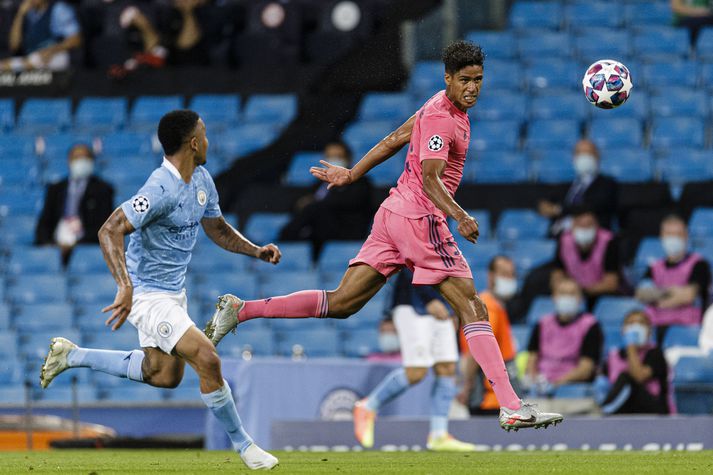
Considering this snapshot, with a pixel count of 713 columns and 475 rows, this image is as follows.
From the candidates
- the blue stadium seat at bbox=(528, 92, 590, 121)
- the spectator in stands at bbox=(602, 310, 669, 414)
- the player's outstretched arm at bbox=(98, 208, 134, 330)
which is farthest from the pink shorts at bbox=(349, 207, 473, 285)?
the blue stadium seat at bbox=(528, 92, 590, 121)

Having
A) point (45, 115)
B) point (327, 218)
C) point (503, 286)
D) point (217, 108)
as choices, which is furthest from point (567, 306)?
point (45, 115)

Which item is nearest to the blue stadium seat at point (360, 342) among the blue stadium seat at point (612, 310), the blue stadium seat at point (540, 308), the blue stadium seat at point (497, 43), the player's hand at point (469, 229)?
the blue stadium seat at point (540, 308)

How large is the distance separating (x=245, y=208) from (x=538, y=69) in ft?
13.0

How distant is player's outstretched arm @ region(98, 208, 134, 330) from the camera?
8039mm

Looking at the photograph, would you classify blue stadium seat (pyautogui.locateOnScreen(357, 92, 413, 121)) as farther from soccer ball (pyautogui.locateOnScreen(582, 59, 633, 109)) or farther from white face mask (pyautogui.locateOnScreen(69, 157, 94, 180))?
soccer ball (pyautogui.locateOnScreen(582, 59, 633, 109))

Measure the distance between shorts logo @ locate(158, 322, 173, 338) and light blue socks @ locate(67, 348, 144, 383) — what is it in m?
0.55

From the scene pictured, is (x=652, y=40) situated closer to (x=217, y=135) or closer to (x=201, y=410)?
(x=217, y=135)

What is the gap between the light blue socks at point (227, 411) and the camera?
8.52 m

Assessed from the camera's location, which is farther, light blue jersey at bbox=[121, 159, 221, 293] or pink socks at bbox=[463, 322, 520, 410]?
light blue jersey at bbox=[121, 159, 221, 293]

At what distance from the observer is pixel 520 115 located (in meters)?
18.0

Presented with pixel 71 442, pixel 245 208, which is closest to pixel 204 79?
pixel 245 208

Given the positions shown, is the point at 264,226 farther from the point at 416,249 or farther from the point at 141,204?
the point at 141,204

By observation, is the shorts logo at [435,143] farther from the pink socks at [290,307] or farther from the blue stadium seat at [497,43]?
the blue stadium seat at [497,43]

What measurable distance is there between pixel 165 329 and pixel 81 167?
9173 mm
